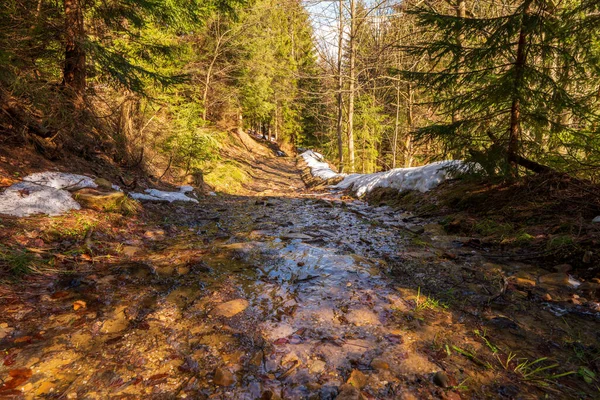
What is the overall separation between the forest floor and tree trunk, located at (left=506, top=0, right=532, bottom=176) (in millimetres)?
1902

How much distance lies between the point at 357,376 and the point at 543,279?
2.67 m

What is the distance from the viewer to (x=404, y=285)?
3.14m

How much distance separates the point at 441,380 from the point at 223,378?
54.0 inches

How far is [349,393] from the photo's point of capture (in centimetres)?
165

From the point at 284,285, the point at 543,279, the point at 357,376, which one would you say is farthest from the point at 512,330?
the point at 284,285

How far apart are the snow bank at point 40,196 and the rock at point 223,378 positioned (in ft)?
12.3

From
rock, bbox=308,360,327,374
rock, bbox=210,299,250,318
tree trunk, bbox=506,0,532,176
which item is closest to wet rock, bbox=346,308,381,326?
rock, bbox=308,360,327,374

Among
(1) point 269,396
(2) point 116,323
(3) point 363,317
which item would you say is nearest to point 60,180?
(2) point 116,323

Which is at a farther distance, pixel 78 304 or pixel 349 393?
pixel 78 304

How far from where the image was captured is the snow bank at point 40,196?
3.76 m

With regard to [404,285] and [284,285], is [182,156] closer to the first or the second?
[284,285]

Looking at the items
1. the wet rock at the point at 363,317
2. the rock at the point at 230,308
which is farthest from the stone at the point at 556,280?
the rock at the point at 230,308

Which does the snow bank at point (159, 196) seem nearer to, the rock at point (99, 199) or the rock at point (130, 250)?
the rock at point (99, 199)

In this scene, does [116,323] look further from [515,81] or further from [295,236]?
[515,81]
